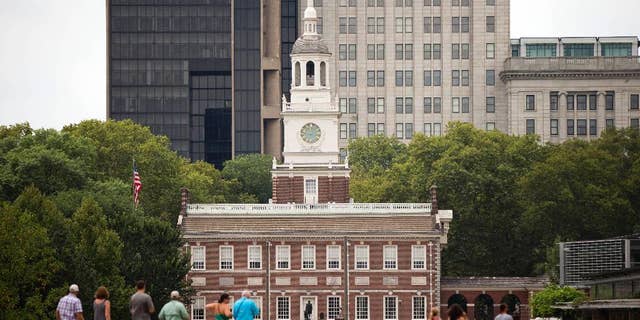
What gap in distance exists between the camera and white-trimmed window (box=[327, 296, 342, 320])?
13525 cm

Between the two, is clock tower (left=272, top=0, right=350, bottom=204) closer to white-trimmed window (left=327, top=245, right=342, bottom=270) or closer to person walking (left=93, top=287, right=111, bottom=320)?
white-trimmed window (left=327, top=245, right=342, bottom=270)

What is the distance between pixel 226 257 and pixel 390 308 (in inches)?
441

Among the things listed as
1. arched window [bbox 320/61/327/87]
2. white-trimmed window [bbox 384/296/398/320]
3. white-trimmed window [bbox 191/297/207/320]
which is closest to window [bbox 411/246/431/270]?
white-trimmed window [bbox 384/296/398/320]

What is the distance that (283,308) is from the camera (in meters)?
136

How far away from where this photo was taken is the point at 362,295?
13662 cm

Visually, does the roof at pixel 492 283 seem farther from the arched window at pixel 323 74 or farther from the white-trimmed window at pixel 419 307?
the arched window at pixel 323 74

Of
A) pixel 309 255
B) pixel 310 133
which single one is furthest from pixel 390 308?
pixel 310 133

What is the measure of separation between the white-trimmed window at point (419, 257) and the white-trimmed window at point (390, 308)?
2509mm

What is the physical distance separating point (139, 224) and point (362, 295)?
65.1ft

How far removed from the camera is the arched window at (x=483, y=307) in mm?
139125

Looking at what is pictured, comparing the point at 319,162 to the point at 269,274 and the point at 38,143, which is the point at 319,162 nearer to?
the point at 269,274

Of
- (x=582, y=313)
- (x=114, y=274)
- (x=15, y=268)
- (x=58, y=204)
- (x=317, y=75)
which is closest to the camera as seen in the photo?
(x=582, y=313)

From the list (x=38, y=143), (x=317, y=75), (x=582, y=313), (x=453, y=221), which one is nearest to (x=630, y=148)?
(x=453, y=221)

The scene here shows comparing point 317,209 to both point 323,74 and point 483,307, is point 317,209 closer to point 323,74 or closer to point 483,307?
point 323,74
